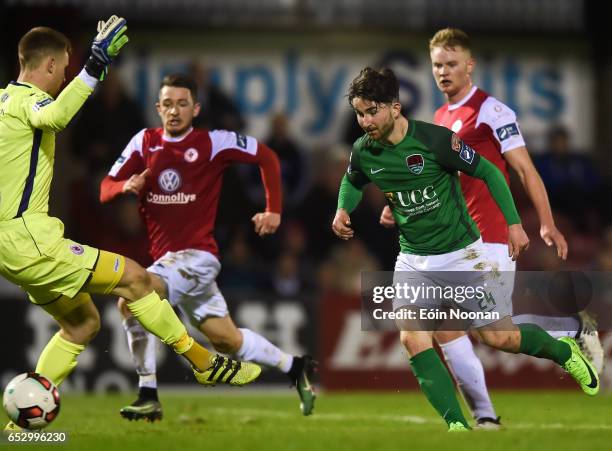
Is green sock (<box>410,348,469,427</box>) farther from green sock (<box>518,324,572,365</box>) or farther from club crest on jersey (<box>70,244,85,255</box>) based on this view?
club crest on jersey (<box>70,244,85,255</box>)

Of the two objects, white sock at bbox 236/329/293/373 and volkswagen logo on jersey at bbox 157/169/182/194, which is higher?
volkswagen logo on jersey at bbox 157/169/182/194

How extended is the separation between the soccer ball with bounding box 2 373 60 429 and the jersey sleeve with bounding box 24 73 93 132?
1472 mm

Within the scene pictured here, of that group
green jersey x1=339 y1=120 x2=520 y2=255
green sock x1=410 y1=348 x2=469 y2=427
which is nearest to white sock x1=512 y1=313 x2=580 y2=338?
green jersey x1=339 y1=120 x2=520 y2=255

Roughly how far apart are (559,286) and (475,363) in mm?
1172

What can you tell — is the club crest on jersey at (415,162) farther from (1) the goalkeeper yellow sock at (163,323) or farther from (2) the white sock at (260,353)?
(2) the white sock at (260,353)

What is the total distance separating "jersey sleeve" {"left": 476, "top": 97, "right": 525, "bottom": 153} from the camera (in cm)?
799

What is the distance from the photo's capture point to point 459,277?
7703 mm

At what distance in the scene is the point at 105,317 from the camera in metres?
12.0

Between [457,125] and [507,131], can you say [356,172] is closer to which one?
[457,125]

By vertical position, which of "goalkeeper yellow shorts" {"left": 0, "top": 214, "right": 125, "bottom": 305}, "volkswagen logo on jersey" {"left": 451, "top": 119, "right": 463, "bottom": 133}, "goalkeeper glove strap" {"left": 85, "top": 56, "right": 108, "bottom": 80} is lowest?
"goalkeeper yellow shorts" {"left": 0, "top": 214, "right": 125, "bottom": 305}

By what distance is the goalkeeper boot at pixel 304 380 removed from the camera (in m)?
8.92

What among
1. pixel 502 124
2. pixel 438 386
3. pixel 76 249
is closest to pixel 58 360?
pixel 76 249

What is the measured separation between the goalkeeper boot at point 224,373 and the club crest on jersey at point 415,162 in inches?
63.8

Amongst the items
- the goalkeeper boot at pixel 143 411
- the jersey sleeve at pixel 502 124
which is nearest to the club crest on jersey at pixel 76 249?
the goalkeeper boot at pixel 143 411
